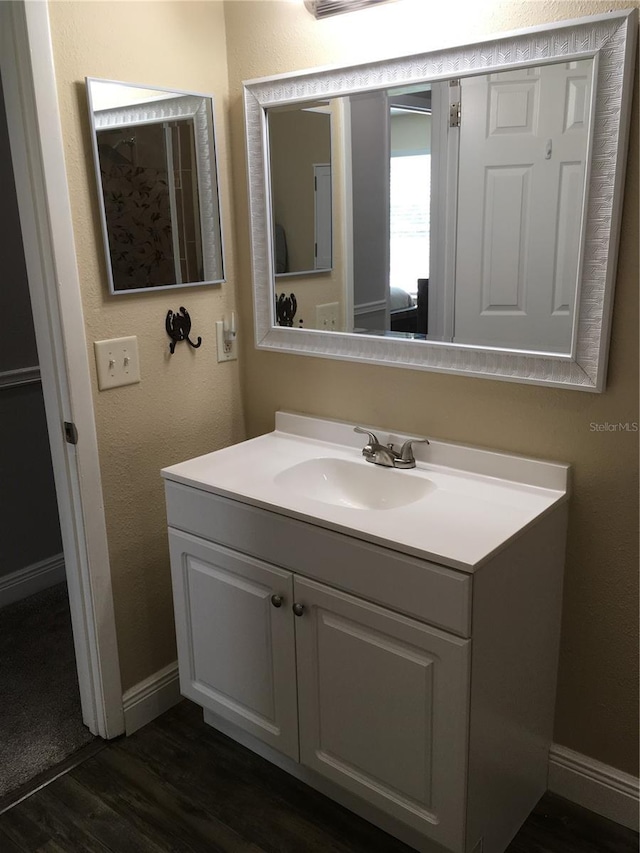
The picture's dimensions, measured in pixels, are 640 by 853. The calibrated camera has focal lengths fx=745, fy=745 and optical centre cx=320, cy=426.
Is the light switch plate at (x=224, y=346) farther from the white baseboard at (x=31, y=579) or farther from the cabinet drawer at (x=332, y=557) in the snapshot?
the white baseboard at (x=31, y=579)

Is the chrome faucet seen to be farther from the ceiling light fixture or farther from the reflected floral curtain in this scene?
the ceiling light fixture

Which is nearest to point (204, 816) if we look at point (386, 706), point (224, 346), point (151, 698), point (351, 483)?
point (151, 698)

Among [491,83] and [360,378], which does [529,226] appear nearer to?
[491,83]

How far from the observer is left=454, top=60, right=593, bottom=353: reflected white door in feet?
4.95

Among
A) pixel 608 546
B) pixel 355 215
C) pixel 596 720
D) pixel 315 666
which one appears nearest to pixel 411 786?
pixel 315 666

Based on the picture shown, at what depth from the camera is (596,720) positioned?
70.2 inches

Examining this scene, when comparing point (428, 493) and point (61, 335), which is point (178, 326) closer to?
point (61, 335)

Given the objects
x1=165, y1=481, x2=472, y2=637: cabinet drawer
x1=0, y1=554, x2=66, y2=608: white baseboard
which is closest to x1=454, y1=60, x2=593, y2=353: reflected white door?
x1=165, y1=481, x2=472, y2=637: cabinet drawer

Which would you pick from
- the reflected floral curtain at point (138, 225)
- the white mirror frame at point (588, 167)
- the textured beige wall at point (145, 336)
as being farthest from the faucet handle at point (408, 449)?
the reflected floral curtain at point (138, 225)

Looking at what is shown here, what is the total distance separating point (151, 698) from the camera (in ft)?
7.11

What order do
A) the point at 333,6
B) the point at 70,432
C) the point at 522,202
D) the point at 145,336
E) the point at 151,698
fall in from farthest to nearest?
the point at 151,698, the point at 145,336, the point at 70,432, the point at 333,6, the point at 522,202

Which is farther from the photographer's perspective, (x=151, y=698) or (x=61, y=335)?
(x=151, y=698)

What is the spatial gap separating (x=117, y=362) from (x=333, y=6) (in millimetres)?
1006

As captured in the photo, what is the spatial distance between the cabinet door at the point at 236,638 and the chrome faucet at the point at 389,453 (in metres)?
0.39
